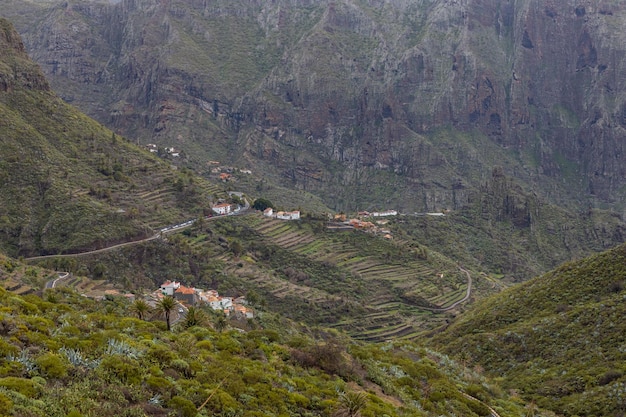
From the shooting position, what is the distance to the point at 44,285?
2344 inches

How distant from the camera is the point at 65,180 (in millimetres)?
96375

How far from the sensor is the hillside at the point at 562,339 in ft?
117

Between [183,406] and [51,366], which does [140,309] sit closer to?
[51,366]

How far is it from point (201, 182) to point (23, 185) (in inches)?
1768

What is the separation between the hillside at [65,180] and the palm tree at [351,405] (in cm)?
7130

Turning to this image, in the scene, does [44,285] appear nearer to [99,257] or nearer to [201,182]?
[99,257]


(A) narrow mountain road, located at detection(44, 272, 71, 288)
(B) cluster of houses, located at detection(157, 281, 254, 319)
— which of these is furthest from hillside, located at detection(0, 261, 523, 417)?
(B) cluster of houses, located at detection(157, 281, 254, 319)

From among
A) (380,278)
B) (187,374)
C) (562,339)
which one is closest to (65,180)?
(380,278)

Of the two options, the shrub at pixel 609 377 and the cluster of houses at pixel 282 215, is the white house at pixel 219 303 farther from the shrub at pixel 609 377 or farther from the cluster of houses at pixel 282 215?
the cluster of houses at pixel 282 215

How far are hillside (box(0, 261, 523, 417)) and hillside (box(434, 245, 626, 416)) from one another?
5.29 metres

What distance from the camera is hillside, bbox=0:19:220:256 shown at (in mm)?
87375

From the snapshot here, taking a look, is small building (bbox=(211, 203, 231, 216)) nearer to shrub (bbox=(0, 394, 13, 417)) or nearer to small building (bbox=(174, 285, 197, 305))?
small building (bbox=(174, 285, 197, 305))

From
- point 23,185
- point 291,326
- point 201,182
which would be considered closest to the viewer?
point 291,326

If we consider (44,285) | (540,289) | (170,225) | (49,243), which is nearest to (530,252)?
(170,225)
